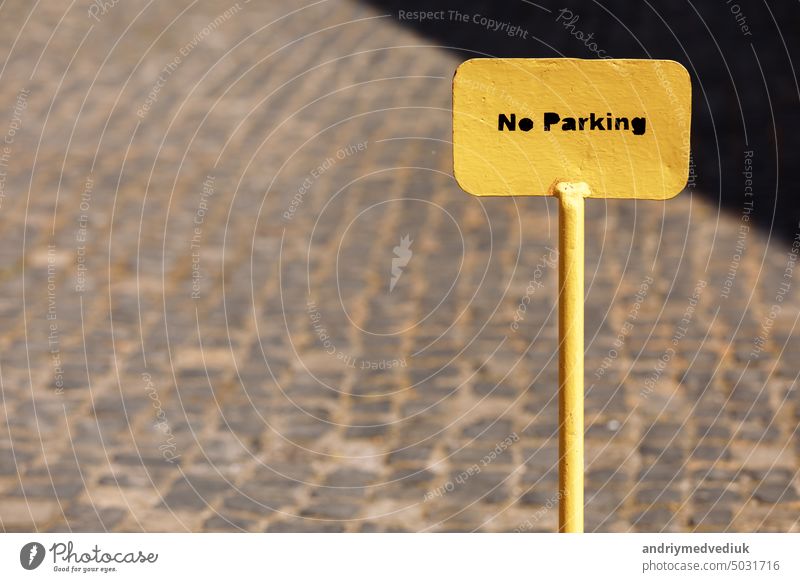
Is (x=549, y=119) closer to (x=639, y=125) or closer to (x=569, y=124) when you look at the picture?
(x=569, y=124)

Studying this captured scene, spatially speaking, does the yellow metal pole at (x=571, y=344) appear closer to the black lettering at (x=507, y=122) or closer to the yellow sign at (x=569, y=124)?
the yellow sign at (x=569, y=124)

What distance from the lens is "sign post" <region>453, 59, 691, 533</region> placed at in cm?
230

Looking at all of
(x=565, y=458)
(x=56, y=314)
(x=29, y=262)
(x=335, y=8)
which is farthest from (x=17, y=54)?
(x=565, y=458)

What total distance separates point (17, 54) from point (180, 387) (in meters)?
5.46

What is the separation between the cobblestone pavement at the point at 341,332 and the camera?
414cm

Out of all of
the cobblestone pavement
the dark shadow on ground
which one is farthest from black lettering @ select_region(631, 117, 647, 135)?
the dark shadow on ground

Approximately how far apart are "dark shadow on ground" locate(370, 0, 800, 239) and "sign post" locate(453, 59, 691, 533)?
4169 millimetres

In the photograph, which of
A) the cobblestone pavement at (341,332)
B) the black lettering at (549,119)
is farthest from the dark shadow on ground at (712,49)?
the black lettering at (549,119)

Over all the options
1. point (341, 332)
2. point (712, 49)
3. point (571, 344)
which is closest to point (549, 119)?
point (571, 344)

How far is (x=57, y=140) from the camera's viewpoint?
7.60m

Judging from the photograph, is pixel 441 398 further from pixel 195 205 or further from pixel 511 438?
pixel 195 205

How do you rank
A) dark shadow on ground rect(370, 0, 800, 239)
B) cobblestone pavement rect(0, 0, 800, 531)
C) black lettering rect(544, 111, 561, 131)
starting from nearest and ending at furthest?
1. black lettering rect(544, 111, 561, 131)
2. cobblestone pavement rect(0, 0, 800, 531)
3. dark shadow on ground rect(370, 0, 800, 239)

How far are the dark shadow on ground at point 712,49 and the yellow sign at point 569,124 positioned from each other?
418 cm

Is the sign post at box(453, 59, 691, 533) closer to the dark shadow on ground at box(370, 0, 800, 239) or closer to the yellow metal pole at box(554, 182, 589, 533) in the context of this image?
the yellow metal pole at box(554, 182, 589, 533)
